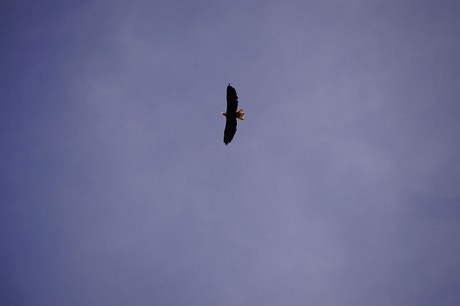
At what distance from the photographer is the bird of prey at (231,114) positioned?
17.6 m

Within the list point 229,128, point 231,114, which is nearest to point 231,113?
point 231,114

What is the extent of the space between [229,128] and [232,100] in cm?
→ 189

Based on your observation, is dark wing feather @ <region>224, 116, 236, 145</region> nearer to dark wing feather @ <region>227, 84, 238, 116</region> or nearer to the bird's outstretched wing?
the bird's outstretched wing

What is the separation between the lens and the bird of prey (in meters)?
17.6

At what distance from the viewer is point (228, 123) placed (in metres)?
18.9

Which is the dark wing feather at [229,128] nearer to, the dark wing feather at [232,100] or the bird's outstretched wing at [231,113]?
the bird's outstretched wing at [231,113]

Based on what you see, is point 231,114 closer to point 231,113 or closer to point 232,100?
point 231,113

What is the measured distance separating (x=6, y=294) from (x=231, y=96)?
104m

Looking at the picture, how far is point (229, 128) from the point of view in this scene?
749 inches

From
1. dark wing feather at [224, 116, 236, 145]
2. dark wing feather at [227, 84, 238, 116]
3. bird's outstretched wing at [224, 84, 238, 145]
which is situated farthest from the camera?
dark wing feather at [224, 116, 236, 145]

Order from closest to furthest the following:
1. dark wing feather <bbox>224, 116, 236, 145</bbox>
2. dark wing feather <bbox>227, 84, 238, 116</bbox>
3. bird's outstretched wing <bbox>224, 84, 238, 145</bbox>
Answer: dark wing feather <bbox>227, 84, 238, 116</bbox>, bird's outstretched wing <bbox>224, 84, 238, 145</bbox>, dark wing feather <bbox>224, 116, 236, 145</bbox>

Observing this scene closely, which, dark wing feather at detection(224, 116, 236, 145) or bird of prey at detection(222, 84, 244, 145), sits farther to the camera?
dark wing feather at detection(224, 116, 236, 145)

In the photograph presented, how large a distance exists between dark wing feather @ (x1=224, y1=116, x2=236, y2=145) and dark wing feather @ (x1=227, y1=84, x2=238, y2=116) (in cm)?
42

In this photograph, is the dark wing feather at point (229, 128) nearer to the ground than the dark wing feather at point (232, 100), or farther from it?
nearer to the ground
